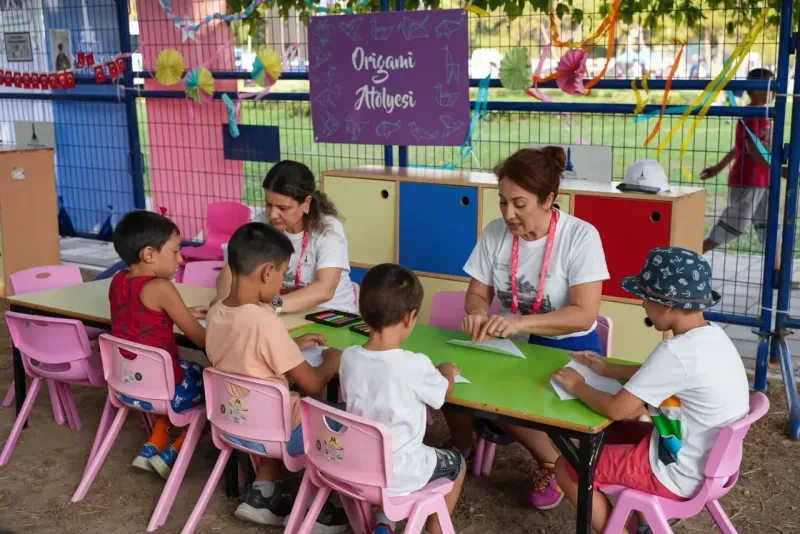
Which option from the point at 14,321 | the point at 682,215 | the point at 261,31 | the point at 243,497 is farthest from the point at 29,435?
the point at 261,31

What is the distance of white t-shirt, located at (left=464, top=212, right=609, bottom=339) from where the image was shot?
12.0 ft

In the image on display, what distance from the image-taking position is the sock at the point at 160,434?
13.6ft

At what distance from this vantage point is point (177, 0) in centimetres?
753

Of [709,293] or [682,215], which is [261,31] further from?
[709,293]

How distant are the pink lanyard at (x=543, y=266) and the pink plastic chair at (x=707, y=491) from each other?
3.06ft

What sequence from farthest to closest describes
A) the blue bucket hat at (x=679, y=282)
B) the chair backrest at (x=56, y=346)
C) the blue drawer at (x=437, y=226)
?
the blue drawer at (x=437, y=226) < the chair backrest at (x=56, y=346) < the blue bucket hat at (x=679, y=282)

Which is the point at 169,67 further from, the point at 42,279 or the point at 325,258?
the point at 325,258

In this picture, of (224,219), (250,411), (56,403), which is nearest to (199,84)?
(224,219)

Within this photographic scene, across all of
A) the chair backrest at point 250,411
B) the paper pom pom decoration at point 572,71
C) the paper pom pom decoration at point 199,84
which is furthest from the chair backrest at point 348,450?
the paper pom pom decoration at point 199,84

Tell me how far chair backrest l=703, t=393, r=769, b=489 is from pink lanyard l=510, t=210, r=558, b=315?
1078 mm

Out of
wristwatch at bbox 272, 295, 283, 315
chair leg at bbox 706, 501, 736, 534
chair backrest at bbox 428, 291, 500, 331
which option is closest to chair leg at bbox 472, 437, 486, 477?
chair backrest at bbox 428, 291, 500, 331

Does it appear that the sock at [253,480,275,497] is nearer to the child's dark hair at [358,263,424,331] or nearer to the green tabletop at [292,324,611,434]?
the green tabletop at [292,324,611,434]

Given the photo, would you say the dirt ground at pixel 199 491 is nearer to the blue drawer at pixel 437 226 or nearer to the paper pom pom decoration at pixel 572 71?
the blue drawer at pixel 437 226

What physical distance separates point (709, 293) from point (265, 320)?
1502mm
